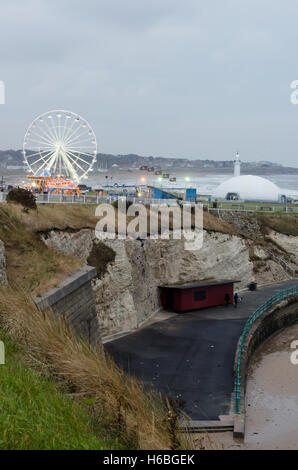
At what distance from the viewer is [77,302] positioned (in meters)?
19.0

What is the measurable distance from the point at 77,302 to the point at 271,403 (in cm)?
1113

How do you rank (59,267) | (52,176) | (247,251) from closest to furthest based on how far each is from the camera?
(59,267), (247,251), (52,176)

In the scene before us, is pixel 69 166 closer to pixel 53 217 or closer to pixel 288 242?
pixel 288 242

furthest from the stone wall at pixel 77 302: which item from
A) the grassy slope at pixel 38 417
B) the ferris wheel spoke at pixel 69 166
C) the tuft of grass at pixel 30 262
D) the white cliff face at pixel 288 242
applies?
the ferris wheel spoke at pixel 69 166

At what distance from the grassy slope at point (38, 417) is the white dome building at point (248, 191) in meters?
81.2

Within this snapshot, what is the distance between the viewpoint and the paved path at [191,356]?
19.8m

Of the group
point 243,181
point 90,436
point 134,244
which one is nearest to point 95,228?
point 134,244

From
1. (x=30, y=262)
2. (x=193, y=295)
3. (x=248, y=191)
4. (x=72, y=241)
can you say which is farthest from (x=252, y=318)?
(x=248, y=191)

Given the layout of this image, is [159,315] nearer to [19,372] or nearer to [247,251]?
[247,251]

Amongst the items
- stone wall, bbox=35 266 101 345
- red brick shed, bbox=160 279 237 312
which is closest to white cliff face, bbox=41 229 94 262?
stone wall, bbox=35 266 101 345

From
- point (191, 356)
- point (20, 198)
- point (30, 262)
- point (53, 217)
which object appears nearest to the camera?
point (30, 262)

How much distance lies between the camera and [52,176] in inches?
2398

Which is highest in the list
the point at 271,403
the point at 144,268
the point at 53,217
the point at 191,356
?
the point at 53,217
